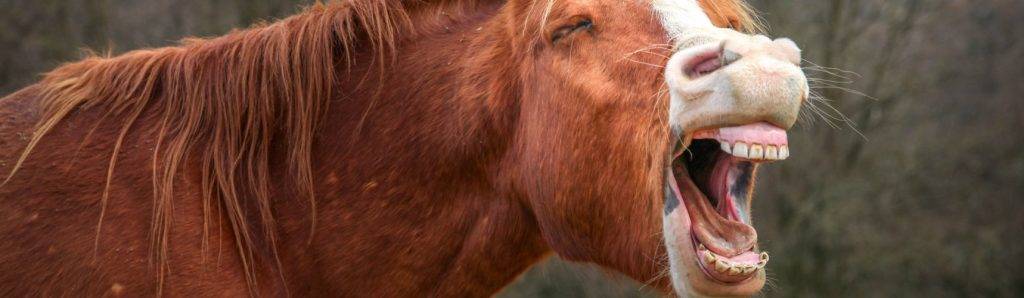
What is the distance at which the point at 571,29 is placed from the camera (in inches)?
91.5

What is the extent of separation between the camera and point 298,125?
239cm

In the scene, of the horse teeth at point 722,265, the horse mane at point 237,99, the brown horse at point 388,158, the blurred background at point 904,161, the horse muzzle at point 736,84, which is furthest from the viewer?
the blurred background at point 904,161

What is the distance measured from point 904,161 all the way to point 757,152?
3904 mm

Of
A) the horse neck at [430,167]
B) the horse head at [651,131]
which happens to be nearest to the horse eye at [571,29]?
the horse head at [651,131]

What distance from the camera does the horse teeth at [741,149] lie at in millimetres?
1965

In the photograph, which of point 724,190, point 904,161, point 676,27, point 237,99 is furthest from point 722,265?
point 904,161

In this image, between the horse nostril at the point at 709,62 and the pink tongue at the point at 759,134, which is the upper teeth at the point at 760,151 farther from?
the horse nostril at the point at 709,62

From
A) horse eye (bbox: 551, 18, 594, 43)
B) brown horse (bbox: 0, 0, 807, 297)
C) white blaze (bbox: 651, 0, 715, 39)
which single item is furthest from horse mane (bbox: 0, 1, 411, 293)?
white blaze (bbox: 651, 0, 715, 39)

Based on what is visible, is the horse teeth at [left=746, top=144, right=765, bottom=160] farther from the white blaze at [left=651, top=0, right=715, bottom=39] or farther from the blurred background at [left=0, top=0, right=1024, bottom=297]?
the blurred background at [left=0, top=0, right=1024, bottom=297]

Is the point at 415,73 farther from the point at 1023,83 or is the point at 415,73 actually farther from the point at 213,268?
the point at 1023,83

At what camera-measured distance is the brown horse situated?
2.14m

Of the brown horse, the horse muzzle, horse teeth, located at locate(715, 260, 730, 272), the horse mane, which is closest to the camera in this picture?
the horse muzzle

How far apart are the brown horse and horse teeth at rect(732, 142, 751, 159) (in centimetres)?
3

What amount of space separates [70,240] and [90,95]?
41 cm
